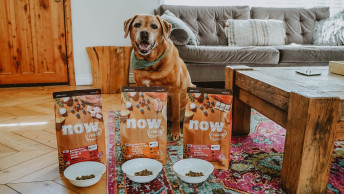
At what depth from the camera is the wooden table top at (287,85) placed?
37.0 inches

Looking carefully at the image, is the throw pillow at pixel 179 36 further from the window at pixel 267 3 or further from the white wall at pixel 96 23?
the window at pixel 267 3

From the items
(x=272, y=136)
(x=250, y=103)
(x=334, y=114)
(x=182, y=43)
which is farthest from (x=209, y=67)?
(x=334, y=114)

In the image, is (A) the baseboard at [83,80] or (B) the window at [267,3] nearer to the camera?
(A) the baseboard at [83,80]

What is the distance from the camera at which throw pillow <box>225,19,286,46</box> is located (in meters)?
2.77

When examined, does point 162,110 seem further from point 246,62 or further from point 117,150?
point 246,62

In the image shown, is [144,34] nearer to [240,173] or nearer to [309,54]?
[240,173]

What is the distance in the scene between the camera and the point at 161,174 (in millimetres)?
1112

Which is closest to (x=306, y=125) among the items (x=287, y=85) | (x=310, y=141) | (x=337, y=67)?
(x=310, y=141)

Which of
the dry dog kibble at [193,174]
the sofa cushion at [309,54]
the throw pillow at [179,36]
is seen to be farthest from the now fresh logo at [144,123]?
the sofa cushion at [309,54]

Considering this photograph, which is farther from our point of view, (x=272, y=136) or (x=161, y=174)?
(x=272, y=136)

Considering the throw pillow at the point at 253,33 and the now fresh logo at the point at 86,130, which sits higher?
the throw pillow at the point at 253,33

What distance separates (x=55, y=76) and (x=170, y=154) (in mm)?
2125

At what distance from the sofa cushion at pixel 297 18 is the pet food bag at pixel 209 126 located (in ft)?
7.28

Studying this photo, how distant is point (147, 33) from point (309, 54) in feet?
5.57
